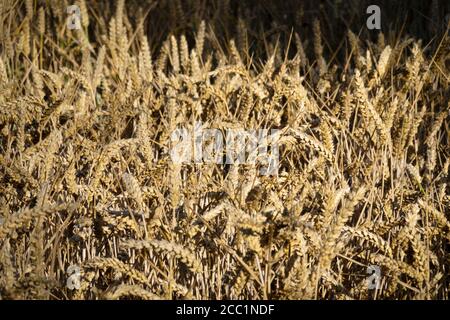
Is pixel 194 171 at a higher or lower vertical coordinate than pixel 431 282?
higher

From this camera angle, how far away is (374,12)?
9.14 ft

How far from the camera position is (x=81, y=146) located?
184 cm

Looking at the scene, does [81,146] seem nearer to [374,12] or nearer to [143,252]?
[143,252]

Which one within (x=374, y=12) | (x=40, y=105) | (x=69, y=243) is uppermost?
(x=374, y=12)

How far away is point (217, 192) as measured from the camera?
1.63 meters

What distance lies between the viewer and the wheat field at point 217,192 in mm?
1399

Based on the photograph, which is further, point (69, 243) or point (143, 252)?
point (69, 243)

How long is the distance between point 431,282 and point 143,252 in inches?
25.1

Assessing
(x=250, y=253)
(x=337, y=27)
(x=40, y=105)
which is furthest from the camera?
(x=337, y=27)

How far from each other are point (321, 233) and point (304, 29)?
159cm

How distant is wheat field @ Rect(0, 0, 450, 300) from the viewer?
140 cm

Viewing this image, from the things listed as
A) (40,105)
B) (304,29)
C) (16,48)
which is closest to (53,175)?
(40,105)

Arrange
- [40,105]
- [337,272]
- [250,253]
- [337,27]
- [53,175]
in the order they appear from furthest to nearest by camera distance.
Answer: [337,27] < [40,105] < [53,175] < [337,272] < [250,253]

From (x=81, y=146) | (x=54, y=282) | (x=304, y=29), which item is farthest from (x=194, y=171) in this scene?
(x=304, y=29)
